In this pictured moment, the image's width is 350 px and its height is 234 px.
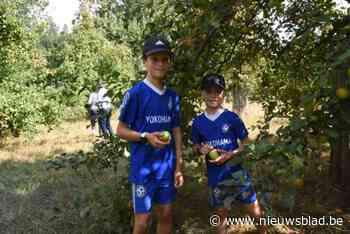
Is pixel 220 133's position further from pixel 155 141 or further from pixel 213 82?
pixel 155 141

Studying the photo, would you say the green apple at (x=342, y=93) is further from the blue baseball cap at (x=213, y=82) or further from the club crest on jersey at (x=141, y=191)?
the club crest on jersey at (x=141, y=191)

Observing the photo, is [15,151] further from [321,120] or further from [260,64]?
[321,120]

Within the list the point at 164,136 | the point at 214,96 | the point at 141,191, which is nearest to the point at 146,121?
the point at 164,136

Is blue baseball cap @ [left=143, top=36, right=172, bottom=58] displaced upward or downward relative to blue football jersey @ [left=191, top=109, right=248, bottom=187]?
upward

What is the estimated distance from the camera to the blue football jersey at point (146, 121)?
258 centimetres

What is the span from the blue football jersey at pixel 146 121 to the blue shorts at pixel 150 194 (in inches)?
1.7

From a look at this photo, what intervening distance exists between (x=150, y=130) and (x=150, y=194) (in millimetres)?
405

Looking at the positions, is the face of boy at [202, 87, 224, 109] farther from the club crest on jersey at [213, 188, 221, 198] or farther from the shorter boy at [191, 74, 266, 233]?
the club crest on jersey at [213, 188, 221, 198]

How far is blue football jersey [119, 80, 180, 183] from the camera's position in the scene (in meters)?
2.58

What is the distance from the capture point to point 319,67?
199 centimetres

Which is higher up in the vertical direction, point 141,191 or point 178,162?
point 178,162

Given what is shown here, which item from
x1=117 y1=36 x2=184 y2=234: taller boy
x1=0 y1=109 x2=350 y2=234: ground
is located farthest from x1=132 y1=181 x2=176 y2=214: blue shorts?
x1=0 y1=109 x2=350 y2=234: ground

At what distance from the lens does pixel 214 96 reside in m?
2.86

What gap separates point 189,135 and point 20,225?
202 cm
